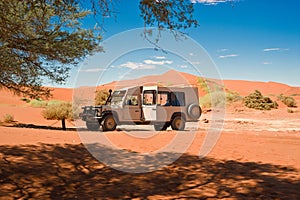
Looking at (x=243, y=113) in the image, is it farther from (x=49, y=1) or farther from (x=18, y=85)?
(x=49, y=1)

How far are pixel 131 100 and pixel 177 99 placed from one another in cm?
273

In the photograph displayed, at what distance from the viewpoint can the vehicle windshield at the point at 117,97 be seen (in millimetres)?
14391

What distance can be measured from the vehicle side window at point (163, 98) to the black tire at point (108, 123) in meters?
2.57

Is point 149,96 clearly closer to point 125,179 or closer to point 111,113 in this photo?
point 111,113

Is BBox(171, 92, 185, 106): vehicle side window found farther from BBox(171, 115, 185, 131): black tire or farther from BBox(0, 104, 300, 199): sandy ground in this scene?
BBox(0, 104, 300, 199): sandy ground

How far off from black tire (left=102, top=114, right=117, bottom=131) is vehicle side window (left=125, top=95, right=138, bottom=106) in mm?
1057

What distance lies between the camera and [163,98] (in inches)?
605

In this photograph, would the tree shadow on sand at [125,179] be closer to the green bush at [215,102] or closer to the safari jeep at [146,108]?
the safari jeep at [146,108]

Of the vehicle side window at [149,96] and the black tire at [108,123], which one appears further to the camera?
the vehicle side window at [149,96]

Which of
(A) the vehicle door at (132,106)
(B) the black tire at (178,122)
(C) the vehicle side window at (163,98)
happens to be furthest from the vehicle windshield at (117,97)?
(B) the black tire at (178,122)

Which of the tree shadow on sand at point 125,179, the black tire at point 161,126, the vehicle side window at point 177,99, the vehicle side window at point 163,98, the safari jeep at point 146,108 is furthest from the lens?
the black tire at point 161,126

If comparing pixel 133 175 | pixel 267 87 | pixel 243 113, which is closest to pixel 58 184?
pixel 133 175

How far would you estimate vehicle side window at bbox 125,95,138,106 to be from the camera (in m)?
14.4

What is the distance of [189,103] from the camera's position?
16.0 metres
